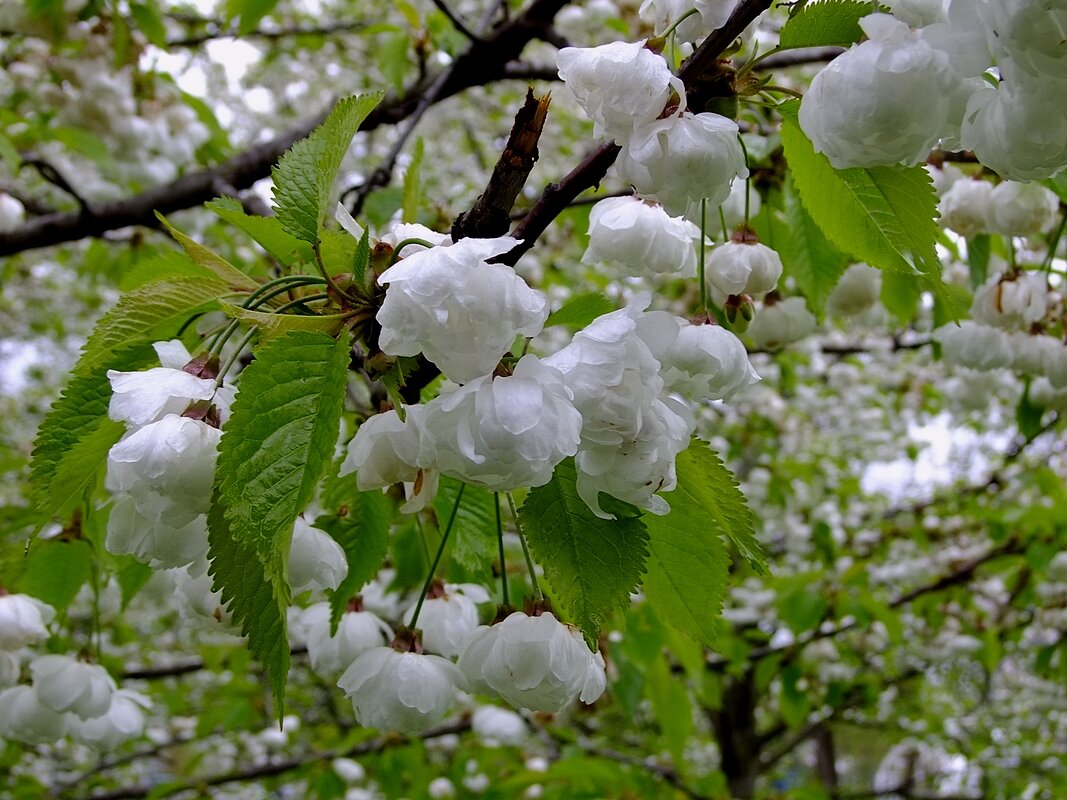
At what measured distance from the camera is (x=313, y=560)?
2.79 feet

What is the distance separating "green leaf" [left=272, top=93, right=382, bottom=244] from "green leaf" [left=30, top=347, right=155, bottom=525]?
24cm

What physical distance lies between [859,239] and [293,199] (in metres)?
0.55

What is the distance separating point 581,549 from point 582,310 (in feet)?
0.82

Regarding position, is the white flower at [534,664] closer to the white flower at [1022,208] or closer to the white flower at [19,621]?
the white flower at [19,621]

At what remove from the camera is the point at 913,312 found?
1804 mm

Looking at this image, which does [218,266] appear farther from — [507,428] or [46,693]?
[46,693]

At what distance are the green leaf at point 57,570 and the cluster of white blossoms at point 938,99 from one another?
1.16m

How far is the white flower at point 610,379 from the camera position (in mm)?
643

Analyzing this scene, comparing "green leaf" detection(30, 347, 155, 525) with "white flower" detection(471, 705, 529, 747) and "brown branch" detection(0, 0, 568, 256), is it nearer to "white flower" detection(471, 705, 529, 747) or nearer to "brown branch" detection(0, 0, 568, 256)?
Answer: "brown branch" detection(0, 0, 568, 256)

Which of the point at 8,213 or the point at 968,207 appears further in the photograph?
the point at 8,213

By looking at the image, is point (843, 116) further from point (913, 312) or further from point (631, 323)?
point (913, 312)

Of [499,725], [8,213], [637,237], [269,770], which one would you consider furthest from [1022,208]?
[269,770]

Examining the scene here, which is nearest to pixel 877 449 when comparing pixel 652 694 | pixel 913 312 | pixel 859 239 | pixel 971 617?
pixel 971 617

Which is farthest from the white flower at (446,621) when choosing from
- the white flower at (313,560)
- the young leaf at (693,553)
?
the young leaf at (693,553)
